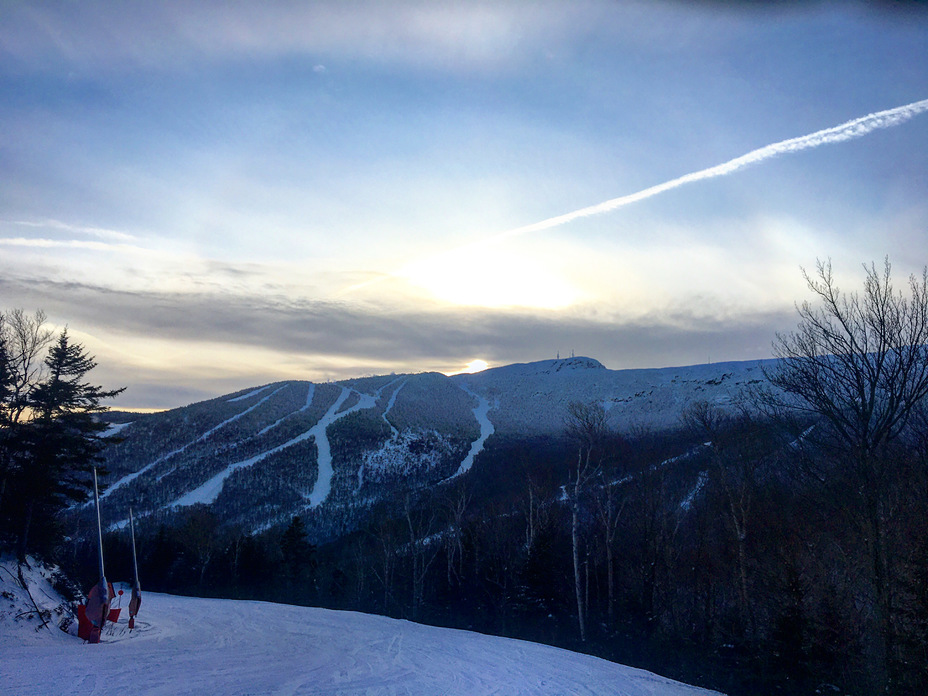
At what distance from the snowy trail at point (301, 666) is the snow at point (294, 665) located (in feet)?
0.09

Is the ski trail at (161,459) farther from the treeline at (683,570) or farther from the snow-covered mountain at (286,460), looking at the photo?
the treeline at (683,570)

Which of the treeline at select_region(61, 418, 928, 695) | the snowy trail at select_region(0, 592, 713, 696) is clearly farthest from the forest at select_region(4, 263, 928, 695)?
the snowy trail at select_region(0, 592, 713, 696)

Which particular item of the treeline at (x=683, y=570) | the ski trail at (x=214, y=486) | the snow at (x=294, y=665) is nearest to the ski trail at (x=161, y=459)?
the ski trail at (x=214, y=486)

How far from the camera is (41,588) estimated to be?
2411cm

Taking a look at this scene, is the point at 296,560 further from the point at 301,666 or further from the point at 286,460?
the point at 286,460

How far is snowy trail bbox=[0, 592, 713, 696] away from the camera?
14.4m

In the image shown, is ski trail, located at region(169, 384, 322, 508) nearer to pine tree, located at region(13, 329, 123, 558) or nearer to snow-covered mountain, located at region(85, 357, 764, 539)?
snow-covered mountain, located at region(85, 357, 764, 539)

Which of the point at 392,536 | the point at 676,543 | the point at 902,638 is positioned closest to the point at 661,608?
the point at 676,543

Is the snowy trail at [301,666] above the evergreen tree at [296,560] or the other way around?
above

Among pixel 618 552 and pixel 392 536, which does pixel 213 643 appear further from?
pixel 392 536

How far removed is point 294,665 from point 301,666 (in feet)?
0.95

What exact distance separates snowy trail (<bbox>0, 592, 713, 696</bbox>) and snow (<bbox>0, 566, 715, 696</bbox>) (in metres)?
0.03

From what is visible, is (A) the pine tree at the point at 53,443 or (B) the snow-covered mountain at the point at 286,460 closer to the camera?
(A) the pine tree at the point at 53,443

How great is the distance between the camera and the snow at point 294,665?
1443 centimetres
